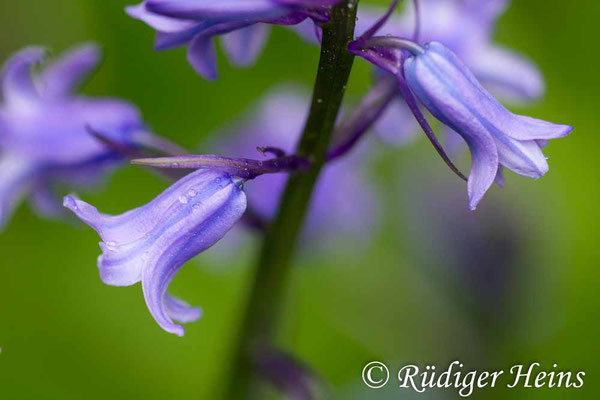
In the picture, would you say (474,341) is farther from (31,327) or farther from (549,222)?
(31,327)

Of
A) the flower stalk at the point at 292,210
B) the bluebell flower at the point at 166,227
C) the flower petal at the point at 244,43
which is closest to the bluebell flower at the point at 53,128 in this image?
the flower petal at the point at 244,43

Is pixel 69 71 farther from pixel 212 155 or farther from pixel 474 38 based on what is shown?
pixel 474 38

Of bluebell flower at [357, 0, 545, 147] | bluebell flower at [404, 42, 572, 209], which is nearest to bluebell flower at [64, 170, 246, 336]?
bluebell flower at [404, 42, 572, 209]

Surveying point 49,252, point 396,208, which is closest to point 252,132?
point 396,208

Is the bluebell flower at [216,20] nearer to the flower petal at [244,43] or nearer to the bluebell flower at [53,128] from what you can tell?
the flower petal at [244,43]

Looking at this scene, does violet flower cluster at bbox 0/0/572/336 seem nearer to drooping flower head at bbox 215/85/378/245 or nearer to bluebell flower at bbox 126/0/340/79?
bluebell flower at bbox 126/0/340/79

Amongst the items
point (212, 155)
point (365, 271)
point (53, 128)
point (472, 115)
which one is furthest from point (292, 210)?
point (365, 271)
